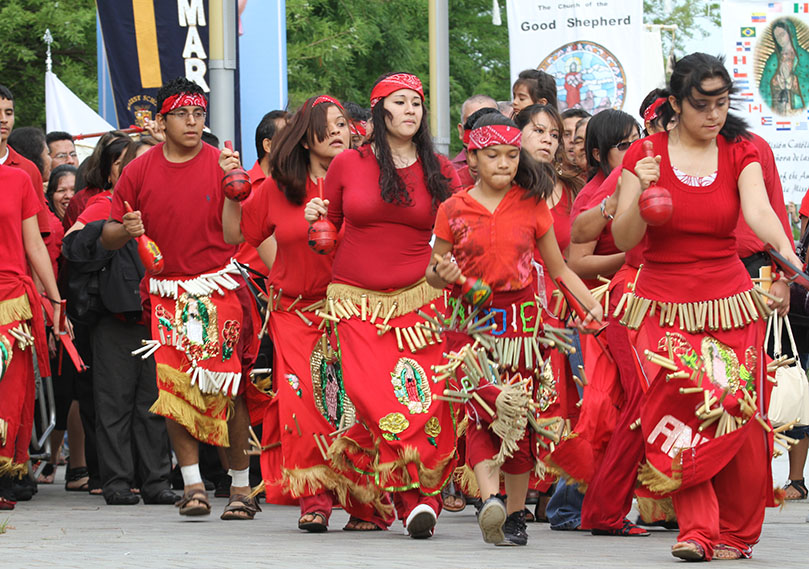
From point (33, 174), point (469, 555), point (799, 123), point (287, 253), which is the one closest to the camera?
point (469, 555)

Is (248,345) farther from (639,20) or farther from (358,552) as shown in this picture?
(639,20)

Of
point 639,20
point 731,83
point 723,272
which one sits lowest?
point 723,272

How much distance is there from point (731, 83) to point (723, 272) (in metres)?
0.82

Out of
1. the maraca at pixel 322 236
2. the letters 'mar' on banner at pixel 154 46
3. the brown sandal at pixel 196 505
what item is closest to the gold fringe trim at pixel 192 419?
the brown sandal at pixel 196 505

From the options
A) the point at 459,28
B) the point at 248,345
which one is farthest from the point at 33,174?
the point at 459,28

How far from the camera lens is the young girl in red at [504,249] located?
7625mm

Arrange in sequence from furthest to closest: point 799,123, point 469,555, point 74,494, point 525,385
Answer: point 799,123 → point 74,494 → point 525,385 → point 469,555

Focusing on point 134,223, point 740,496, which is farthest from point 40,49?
point 740,496

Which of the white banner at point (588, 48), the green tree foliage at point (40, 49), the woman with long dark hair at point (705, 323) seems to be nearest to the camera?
the woman with long dark hair at point (705, 323)

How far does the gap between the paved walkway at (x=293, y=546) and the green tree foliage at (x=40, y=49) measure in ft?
46.3

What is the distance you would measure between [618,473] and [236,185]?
8.10ft

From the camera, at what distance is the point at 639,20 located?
13828 millimetres

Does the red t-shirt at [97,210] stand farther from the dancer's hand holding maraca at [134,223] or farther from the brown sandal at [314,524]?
the brown sandal at [314,524]

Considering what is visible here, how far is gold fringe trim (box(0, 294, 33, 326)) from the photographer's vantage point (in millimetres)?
9727
